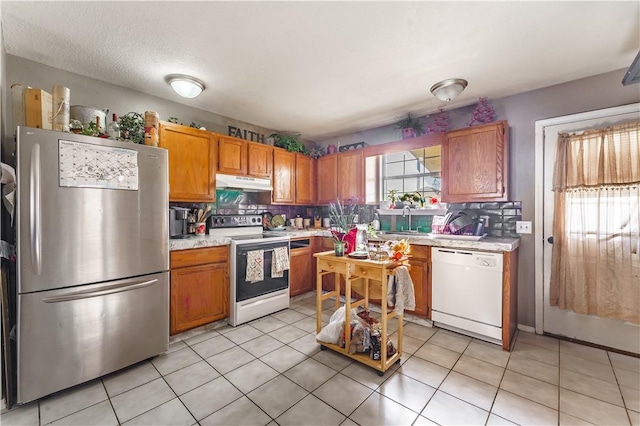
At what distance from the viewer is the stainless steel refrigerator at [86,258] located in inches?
66.6

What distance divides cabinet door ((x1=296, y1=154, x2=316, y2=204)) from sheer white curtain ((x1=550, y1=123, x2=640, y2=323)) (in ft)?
10.2

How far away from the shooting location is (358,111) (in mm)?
3432

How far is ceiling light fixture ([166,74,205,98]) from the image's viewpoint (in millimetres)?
2506

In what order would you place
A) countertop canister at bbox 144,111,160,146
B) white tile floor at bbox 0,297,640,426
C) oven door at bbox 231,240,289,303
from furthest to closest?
oven door at bbox 231,240,289,303 → countertop canister at bbox 144,111,160,146 → white tile floor at bbox 0,297,640,426

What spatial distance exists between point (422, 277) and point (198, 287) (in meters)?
2.39

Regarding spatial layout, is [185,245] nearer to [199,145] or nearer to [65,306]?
[65,306]

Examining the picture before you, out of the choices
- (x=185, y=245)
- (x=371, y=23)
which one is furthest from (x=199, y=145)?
(x=371, y=23)

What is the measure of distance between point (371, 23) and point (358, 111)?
1.63 metres

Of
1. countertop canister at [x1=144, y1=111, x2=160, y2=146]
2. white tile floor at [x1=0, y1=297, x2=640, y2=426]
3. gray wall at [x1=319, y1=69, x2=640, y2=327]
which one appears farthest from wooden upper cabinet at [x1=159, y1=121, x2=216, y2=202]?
gray wall at [x1=319, y1=69, x2=640, y2=327]

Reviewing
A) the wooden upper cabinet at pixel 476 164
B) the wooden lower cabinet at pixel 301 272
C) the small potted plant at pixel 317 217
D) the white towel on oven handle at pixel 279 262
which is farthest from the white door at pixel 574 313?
the small potted plant at pixel 317 217

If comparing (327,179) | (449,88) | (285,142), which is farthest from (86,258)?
(449,88)

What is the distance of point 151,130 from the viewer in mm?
2418

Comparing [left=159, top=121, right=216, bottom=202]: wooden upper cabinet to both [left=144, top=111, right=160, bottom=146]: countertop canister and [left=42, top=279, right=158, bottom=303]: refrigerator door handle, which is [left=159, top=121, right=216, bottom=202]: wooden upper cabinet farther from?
[left=42, top=279, right=158, bottom=303]: refrigerator door handle

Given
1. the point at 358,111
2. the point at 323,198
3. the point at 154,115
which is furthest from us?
the point at 323,198
